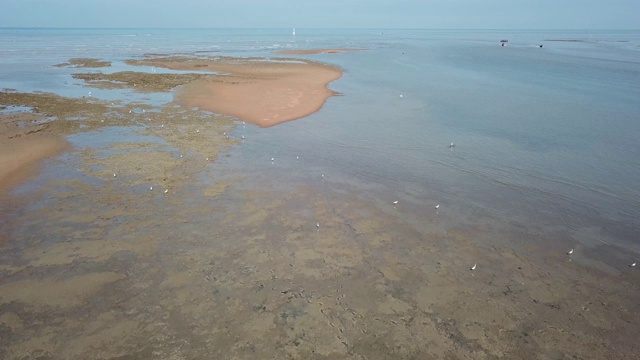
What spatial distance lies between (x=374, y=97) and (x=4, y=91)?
96.1 ft

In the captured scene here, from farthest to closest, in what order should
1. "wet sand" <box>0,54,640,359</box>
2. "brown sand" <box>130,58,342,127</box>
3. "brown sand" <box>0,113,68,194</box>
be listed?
"brown sand" <box>130,58,342,127</box>, "brown sand" <box>0,113,68,194</box>, "wet sand" <box>0,54,640,359</box>

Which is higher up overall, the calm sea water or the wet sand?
the calm sea water

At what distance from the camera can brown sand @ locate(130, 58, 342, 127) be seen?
2527 cm

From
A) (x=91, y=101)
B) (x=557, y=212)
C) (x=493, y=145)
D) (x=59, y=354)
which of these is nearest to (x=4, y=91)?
(x=91, y=101)

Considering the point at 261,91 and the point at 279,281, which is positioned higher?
the point at 261,91

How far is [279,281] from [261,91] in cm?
2514

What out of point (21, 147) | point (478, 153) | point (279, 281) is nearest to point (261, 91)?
point (21, 147)

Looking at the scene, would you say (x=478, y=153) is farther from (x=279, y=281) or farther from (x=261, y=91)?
(x=261, y=91)

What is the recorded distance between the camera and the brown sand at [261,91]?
25266 millimetres

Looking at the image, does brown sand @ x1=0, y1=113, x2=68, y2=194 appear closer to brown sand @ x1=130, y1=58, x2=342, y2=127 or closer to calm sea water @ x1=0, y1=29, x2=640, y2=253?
calm sea water @ x1=0, y1=29, x2=640, y2=253

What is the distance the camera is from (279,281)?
29.9 feet

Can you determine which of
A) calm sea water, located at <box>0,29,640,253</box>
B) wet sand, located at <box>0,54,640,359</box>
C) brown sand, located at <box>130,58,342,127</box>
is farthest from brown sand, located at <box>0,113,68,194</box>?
brown sand, located at <box>130,58,342,127</box>

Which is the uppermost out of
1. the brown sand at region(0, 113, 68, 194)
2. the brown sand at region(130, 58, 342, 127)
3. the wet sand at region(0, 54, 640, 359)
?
the brown sand at region(130, 58, 342, 127)

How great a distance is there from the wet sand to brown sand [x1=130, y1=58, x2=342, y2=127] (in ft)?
37.4
